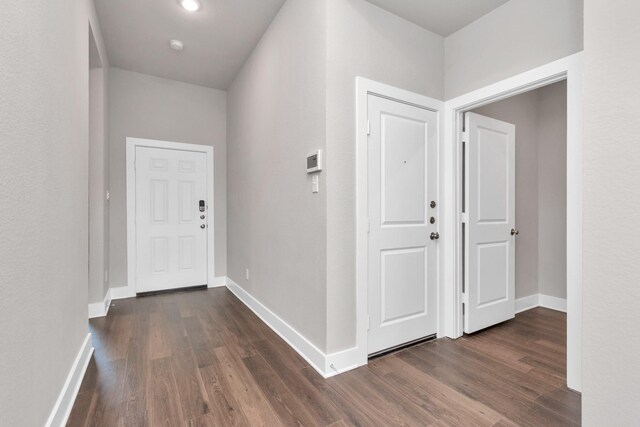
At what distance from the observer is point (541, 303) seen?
11.6ft

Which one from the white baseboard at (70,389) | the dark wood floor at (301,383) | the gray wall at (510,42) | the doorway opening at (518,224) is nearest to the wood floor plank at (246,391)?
the dark wood floor at (301,383)

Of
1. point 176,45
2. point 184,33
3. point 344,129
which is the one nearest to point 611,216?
point 344,129

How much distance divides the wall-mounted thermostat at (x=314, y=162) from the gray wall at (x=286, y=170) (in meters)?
0.06

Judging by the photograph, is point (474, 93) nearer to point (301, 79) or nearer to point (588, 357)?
point (301, 79)

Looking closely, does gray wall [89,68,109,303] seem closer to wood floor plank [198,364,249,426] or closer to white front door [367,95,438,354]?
wood floor plank [198,364,249,426]

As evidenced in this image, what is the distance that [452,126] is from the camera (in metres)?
2.65

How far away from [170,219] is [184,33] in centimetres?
228

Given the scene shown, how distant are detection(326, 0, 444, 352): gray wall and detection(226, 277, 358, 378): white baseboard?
64 millimetres

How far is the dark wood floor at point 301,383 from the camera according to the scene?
1.62 metres

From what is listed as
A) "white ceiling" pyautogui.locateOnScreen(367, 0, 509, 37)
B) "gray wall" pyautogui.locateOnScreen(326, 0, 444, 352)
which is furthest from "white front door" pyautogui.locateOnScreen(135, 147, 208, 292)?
"white ceiling" pyautogui.locateOnScreen(367, 0, 509, 37)

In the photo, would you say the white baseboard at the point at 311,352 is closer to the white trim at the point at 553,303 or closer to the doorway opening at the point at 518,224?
the doorway opening at the point at 518,224

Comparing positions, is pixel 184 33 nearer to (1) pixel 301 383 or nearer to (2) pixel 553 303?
(1) pixel 301 383

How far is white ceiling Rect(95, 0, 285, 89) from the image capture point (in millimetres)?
2635

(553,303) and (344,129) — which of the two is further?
(553,303)
